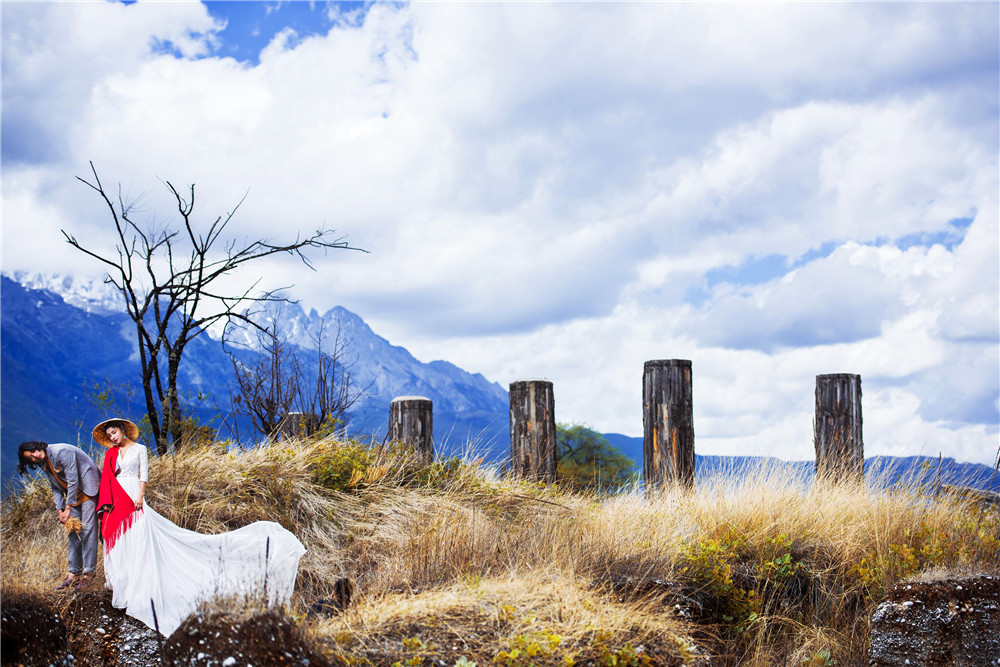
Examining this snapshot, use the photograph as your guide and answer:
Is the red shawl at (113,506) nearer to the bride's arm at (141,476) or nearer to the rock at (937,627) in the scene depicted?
the bride's arm at (141,476)

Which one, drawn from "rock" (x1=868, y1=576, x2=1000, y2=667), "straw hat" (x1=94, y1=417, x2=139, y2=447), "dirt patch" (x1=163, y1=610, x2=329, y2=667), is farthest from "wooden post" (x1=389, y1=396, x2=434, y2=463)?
"rock" (x1=868, y1=576, x2=1000, y2=667)

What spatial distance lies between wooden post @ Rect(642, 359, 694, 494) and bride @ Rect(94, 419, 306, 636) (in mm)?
4294

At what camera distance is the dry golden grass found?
478cm

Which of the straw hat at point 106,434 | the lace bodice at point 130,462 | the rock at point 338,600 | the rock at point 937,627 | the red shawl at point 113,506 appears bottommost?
the rock at point 937,627

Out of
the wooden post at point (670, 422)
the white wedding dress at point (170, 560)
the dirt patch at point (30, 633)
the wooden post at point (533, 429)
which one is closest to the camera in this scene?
the dirt patch at point (30, 633)

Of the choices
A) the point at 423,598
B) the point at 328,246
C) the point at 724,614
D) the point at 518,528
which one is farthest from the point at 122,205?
the point at 724,614

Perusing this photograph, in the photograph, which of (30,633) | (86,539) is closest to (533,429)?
(86,539)

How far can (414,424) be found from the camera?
30.9ft

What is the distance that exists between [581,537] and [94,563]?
4010 mm

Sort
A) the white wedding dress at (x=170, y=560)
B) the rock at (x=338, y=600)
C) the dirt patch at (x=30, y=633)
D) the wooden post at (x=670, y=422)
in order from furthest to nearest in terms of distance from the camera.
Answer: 1. the wooden post at (x=670, y=422)
2. the rock at (x=338, y=600)
3. the white wedding dress at (x=170, y=560)
4. the dirt patch at (x=30, y=633)

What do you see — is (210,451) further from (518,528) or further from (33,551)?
(518,528)

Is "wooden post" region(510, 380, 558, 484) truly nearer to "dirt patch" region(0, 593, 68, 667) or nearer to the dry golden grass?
the dry golden grass

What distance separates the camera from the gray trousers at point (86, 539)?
6133mm

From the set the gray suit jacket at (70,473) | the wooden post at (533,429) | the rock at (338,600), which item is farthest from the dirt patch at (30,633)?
the wooden post at (533,429)
